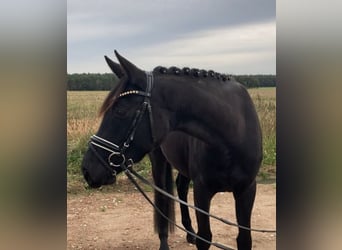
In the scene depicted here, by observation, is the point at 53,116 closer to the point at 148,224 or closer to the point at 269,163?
the point at 269,163

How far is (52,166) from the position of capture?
4.83 ft

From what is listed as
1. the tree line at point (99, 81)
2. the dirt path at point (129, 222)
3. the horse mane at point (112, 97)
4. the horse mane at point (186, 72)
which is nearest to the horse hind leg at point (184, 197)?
the dirt path at point (129, 222)

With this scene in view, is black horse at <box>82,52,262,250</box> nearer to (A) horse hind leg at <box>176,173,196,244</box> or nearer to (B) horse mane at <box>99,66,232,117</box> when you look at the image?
(B) horse mane at <box>99,66,232,117</box>

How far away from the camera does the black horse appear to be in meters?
2.04

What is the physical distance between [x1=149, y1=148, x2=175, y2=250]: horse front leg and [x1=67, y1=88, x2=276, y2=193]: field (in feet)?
2.17

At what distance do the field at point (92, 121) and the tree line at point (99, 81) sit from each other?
0.16ft

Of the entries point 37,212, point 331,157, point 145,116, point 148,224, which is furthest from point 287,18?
point 148,224

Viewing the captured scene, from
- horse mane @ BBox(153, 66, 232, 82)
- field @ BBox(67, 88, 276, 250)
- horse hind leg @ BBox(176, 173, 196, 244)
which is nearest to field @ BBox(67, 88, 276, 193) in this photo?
field @ BBox(67, 88, 276, 250)

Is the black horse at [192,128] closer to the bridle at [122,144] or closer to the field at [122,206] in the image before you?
the bridle at [122,144]

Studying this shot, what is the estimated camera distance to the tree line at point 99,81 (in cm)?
274

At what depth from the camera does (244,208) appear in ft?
9.00

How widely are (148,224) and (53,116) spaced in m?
2.96

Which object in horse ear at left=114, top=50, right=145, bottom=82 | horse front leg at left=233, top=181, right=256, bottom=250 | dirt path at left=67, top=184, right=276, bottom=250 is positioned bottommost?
dirt path at left=67, top=184, right=276, bottom=250

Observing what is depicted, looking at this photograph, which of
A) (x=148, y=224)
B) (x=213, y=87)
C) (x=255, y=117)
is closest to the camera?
(x=213, y=87)
